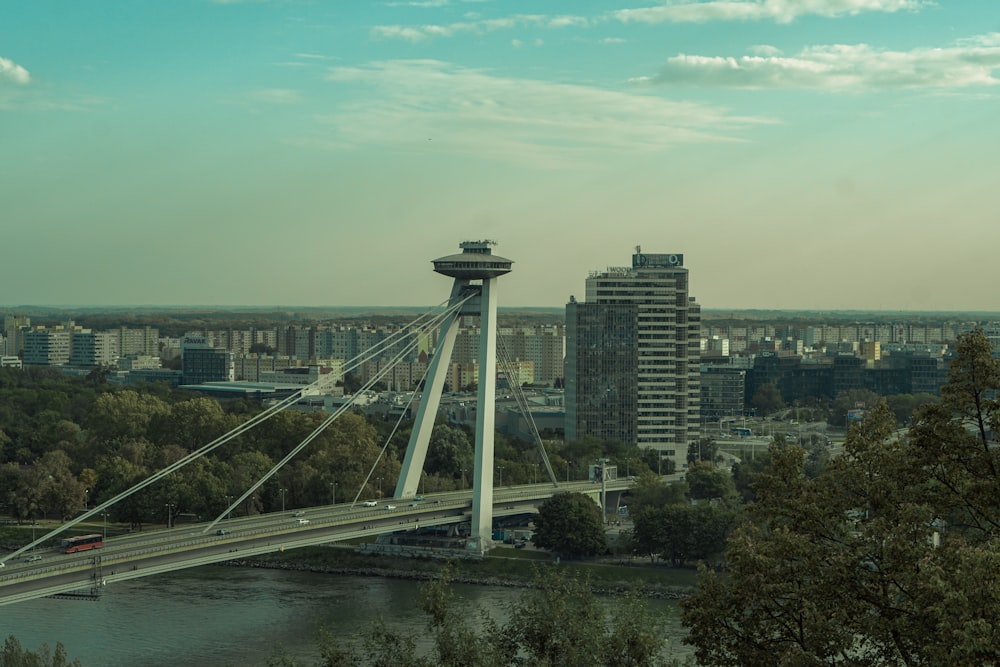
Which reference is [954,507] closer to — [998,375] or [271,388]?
[998,375]

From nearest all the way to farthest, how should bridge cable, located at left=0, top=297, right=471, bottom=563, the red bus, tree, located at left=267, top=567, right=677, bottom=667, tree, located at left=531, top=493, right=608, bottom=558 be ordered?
tree, located at left=267, top=567, right=677, bottom=667, bridge cable, located at left=0, top=297, right=471, bottom=563, the red bus, tree, located at left=531, top=493, right=608, bottom=558

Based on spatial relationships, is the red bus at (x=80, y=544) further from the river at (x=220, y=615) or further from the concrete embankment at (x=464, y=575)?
the concrete embankment at (x=464, y=575)

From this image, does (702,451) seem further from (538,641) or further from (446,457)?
(538,641)

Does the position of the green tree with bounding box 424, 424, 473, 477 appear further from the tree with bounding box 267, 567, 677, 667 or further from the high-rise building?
the tree with bounding box 267, 567, 677, 667

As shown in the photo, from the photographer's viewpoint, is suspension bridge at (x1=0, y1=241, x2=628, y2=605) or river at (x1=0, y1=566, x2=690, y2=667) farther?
suspension bridge at (x1=0, y1=241, x2=628, y2=605)

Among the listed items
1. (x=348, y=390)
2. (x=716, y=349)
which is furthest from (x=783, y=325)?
(x=348, y=390)

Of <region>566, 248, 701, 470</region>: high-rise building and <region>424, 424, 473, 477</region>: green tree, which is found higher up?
<region>566, 248, 701, 470</region>: high-rise building

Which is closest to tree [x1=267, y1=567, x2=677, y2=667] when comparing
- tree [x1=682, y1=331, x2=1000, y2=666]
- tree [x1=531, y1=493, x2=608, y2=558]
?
tree [x1=682, y1=331, x2=1000, y2=666]

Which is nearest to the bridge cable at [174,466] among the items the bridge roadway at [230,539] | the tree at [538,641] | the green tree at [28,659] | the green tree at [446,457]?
the bridge roadway at [230,539]
